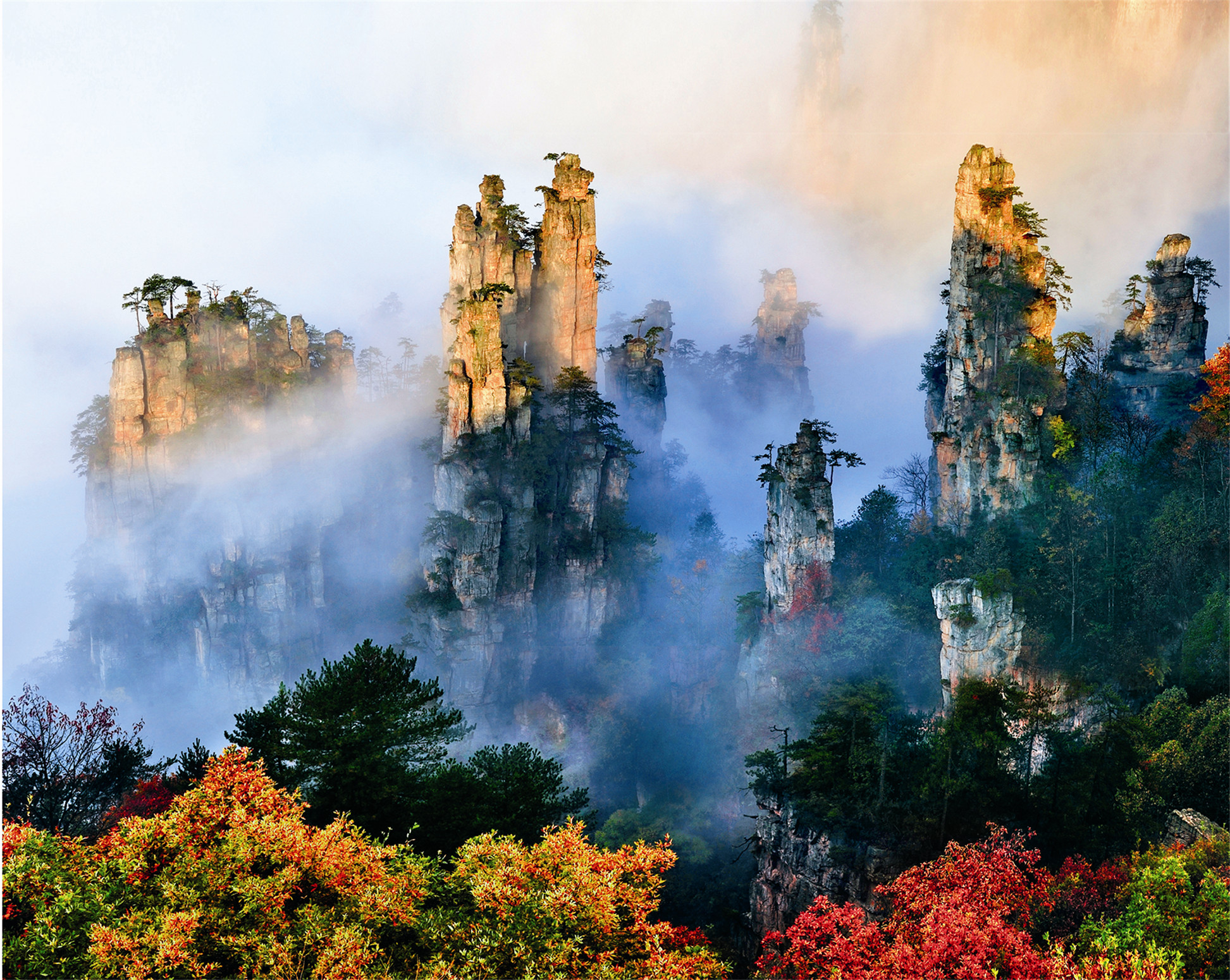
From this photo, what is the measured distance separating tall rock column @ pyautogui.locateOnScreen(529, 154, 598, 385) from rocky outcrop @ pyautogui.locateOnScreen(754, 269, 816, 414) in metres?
23.6

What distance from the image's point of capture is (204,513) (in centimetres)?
5062

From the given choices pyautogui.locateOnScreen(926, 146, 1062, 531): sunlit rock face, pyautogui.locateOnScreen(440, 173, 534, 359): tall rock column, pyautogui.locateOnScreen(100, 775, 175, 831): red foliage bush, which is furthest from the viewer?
pyautogui.locateOnScreen(440, 173, 534, 359): tall rock column

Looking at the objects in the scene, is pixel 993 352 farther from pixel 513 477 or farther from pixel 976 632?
pixel 513 477

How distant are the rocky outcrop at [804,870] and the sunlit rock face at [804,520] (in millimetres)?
12582

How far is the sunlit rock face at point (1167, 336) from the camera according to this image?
126 feet

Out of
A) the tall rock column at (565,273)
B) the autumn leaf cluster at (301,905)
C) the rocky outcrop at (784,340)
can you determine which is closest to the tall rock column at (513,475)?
Answer: the tall rock column at (565,273)

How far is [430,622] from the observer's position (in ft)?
147

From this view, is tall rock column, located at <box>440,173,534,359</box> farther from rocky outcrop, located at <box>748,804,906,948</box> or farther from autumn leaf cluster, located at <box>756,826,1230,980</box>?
autumn leaf cluster, located at <box>756,826,1230,980</box>

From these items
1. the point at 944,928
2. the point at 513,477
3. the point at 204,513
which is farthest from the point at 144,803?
the point at 204,513

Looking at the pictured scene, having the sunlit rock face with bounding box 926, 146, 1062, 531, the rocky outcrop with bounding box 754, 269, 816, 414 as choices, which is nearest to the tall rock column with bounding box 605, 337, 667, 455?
the rocky outcrop with bounding box 754, 269, 816, 414

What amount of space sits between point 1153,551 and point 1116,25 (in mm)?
29883

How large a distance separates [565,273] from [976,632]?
2718 cm

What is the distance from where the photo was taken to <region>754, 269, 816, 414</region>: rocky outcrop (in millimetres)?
68250

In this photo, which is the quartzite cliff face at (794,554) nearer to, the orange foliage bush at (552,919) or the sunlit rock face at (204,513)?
the orange foliage bush at (552,919)
